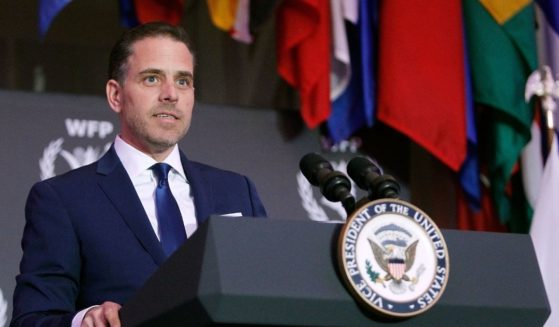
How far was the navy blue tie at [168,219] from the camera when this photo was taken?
8.03 feet

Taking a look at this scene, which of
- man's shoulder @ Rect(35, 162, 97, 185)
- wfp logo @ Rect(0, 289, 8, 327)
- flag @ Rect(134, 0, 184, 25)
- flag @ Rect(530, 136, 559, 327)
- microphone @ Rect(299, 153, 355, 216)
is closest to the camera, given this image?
microphone @ Rect(299, 153, 355, 216)

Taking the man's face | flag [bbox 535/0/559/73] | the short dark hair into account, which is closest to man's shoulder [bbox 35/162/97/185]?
the man's face

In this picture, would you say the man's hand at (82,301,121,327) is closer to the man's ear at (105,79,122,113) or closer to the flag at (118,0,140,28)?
the man's ear at (105,79,122,113)

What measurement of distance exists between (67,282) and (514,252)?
0.94m

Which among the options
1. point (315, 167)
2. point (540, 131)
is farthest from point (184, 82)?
point (540, 131)

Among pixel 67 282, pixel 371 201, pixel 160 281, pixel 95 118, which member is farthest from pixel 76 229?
pixel 95 118

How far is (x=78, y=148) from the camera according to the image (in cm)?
383

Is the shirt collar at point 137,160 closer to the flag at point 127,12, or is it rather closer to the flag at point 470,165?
the flag at point 127,12

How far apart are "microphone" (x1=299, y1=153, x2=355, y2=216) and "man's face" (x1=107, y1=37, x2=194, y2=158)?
24.7 inches

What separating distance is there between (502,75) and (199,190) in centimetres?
215

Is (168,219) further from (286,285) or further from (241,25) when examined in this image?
(241,25)

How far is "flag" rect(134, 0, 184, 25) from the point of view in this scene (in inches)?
164

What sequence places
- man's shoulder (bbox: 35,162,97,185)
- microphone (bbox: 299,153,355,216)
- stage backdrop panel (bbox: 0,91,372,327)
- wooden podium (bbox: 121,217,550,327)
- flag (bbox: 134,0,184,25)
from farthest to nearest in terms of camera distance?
flag (bbox: 134,0,184,25) → stage backdrop panel (bbox: 0,91,372,327) → man's shoulder (bbox: 35,162,97,185) → microphone (bbox: 299,153,355,216) → wooden podium (bbox: 121,217,550,327)

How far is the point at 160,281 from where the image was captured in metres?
1.86
